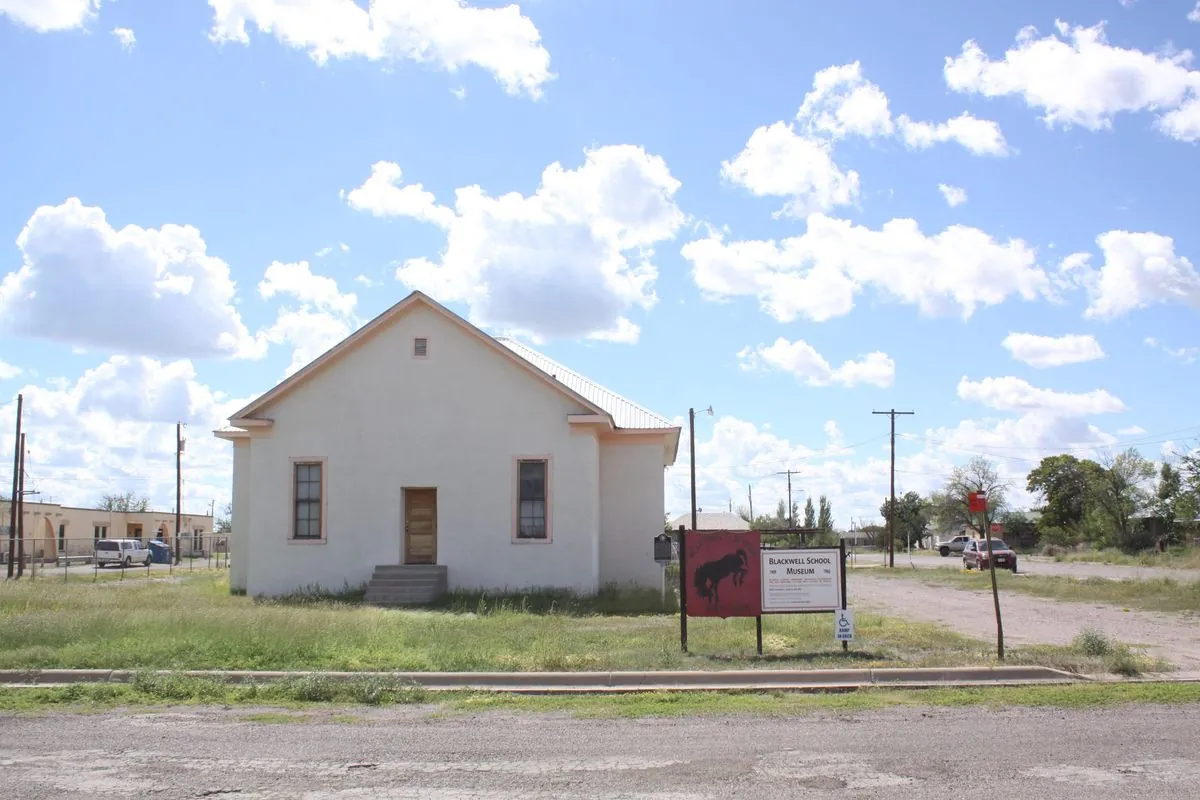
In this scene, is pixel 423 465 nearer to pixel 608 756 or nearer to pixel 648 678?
pixel 648 678

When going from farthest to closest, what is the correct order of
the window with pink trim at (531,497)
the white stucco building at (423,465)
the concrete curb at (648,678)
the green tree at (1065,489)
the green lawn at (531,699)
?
1. the green tree at (1065,489)
2. the window with pink trim at (531,497)
3. the white stucco building at (423,465)
4. the concrete curb at (648,678)
5. the green lawn at (531,699)

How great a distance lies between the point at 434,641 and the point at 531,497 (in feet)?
31.7

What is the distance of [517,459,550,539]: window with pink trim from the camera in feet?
78.4

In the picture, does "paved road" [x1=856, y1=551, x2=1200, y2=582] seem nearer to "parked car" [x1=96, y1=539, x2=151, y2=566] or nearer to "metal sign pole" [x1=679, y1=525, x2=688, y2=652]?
"metal sign pole" [x1=679, y1=525, x2=688, y2=652]

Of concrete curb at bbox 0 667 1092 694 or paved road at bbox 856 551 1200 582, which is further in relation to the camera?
paved road at bbox 856 551 1200 582

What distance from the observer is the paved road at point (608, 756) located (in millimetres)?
6902

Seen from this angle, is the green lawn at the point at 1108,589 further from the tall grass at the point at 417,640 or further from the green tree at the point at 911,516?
the green tree at the point at 911,516

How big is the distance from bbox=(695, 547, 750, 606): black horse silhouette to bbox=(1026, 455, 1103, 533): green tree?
7902cm

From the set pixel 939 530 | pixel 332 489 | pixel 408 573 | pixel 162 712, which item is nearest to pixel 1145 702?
pixel 162 712

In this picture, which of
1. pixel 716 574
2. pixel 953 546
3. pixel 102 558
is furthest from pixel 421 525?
pixel 953 546

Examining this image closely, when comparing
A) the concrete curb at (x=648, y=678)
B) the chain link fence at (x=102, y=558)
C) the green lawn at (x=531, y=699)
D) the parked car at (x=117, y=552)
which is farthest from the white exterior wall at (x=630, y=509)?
the parked car at (x=117, y=552)

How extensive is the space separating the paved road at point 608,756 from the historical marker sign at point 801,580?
414cm

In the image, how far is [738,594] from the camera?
13.9 metres

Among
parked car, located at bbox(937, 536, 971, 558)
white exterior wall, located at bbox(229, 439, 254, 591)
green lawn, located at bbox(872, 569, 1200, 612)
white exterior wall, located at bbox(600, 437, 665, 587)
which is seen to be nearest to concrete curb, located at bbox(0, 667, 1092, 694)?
green lawn, located at bbox(872, 569, 1200, 612)
